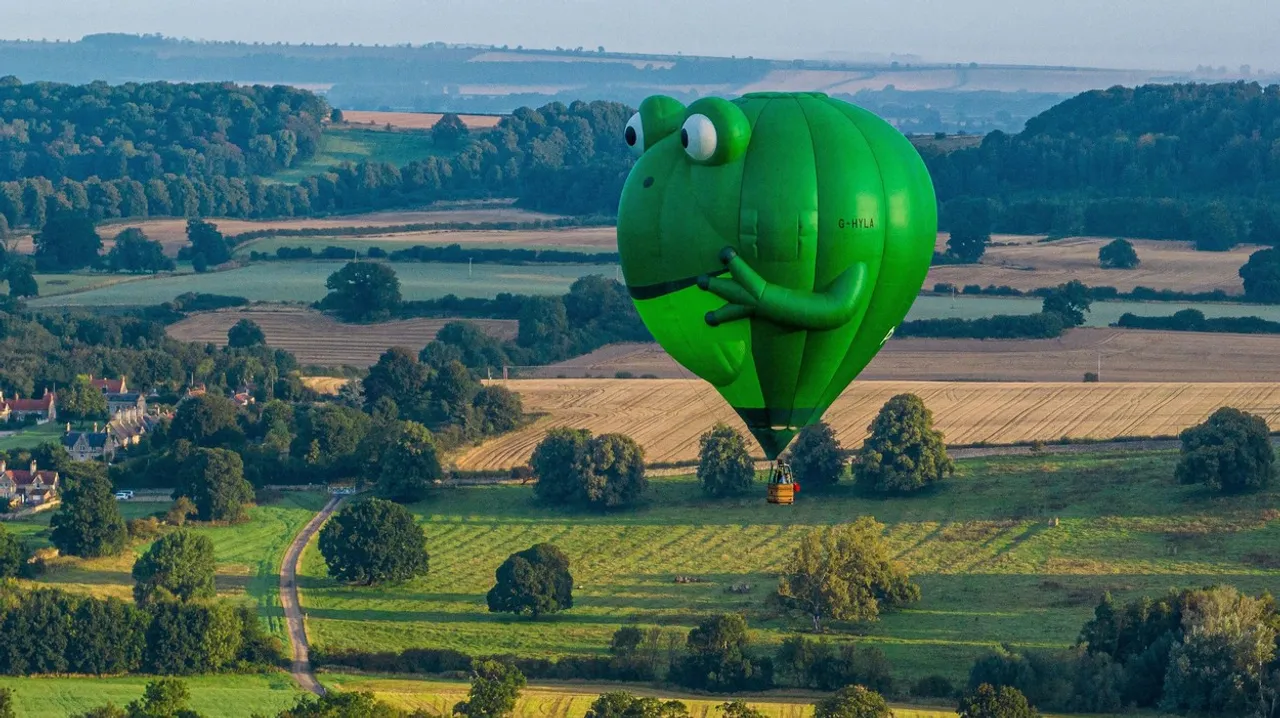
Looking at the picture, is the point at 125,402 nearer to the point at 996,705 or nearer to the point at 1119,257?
the point at 996,705

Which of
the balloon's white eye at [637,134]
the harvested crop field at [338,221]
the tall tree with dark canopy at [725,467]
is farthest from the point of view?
the harvested crop field at [338,221]

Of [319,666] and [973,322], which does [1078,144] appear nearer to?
[973,322]

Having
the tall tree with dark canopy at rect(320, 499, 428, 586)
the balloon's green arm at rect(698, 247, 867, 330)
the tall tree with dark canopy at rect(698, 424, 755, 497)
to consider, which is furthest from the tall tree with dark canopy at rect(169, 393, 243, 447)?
the balloon's green arm at rect(698, 247, 867, 330)

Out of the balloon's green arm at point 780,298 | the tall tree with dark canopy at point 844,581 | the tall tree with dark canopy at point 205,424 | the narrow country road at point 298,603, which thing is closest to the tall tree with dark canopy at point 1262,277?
the tall tree with dark canopy at point 205,424

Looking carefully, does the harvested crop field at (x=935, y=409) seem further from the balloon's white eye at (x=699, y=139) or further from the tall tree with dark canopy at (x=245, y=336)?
the balloon's white eye at (x=699, y=139)

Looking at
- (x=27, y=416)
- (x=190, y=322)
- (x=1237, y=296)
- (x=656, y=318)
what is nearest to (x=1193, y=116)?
(x=1237, y=296)

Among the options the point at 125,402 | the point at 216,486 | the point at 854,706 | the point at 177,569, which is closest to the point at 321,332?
the point at 125,402

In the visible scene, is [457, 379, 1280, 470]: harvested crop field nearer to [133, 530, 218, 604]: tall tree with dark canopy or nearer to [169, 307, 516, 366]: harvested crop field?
[169, 307, 516, 366]: harvested crop field
